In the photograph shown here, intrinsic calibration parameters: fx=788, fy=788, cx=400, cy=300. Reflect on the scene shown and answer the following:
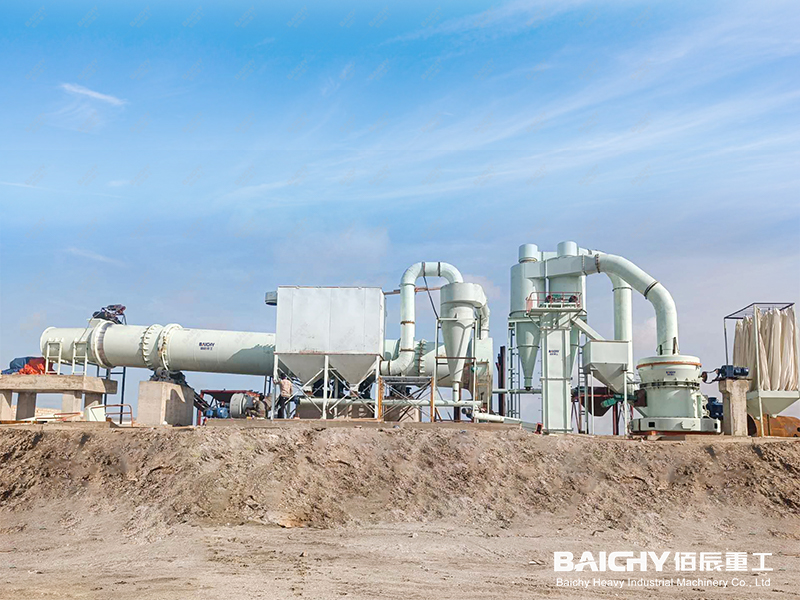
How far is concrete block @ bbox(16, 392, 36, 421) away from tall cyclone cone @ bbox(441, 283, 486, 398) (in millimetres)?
18510

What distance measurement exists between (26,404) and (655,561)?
28.1 m

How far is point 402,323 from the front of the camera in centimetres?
3438

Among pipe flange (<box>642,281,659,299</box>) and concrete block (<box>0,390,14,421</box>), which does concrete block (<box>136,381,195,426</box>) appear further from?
pipe flange (<box>642,281,659,299</box>)

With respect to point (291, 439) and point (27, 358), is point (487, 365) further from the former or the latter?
point (27, 358)

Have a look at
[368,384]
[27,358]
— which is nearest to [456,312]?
[368,384]

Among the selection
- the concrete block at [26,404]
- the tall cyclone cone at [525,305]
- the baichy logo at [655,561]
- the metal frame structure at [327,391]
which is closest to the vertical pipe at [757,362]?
the tall cyclone cone at [525,305]

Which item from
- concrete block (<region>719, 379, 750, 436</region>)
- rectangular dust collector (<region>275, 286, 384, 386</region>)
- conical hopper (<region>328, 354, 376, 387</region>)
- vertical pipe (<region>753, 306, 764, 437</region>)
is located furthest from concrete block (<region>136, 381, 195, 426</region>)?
vertical pipe (<region>753, 306, 764, 437</region>)

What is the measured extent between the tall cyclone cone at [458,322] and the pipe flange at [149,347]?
13271 mm

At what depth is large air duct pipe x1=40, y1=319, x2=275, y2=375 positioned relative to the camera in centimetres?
3547

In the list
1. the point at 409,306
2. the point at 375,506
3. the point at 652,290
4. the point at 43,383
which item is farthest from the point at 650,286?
the point at 43,383

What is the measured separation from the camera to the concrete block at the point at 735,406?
1153 inches

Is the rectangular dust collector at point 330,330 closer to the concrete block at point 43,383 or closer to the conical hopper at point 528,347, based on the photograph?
the conical hopper at point 528,347

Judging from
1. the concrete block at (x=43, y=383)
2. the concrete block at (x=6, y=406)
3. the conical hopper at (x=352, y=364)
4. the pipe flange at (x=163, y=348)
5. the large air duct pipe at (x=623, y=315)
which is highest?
the large air duct pipe at (x=623, y=315)

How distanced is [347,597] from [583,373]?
73.8 feet
